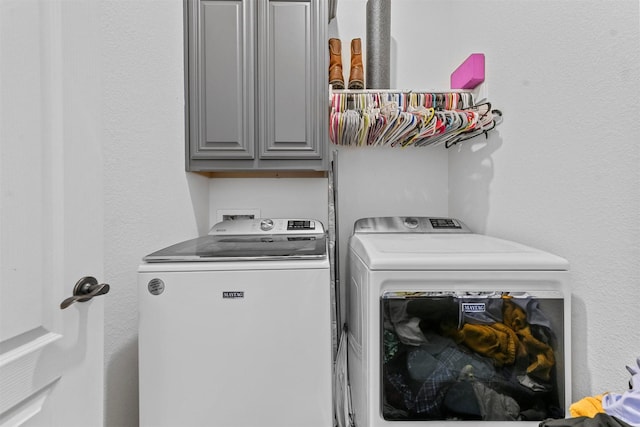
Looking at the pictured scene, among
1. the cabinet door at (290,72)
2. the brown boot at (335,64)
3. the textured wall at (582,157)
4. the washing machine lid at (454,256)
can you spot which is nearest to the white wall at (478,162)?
the textured wall at (582,157)

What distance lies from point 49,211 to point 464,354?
1.21m

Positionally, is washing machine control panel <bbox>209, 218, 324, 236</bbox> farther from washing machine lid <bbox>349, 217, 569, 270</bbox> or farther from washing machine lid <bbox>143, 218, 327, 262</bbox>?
washing machine lid <bbox>349, 217, 569, 270</bbox>

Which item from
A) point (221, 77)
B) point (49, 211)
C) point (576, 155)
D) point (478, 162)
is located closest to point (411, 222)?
point (478, 162)

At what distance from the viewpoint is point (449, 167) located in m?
1.92

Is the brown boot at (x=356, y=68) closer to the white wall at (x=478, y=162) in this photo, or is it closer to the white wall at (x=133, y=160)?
the white wall at (x=478, y=162)

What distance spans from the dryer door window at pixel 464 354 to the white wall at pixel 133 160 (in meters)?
0.96

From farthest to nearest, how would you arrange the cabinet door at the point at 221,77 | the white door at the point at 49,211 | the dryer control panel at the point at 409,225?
the dryer control panel at the point at 409,225 < the cabinet door at the point at 221,77 < the white door at the point at 49,211

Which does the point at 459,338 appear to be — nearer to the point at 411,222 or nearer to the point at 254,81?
the point at 411,222

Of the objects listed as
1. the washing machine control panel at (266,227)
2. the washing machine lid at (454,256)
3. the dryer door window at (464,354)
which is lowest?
the dryer door window at (464,354)

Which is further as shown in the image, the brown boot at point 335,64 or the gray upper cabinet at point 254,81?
the brown boot at point 335,64

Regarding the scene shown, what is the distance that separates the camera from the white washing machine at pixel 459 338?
0.96 m

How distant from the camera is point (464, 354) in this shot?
99 centimetres

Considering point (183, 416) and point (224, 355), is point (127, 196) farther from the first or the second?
point (183, 416)

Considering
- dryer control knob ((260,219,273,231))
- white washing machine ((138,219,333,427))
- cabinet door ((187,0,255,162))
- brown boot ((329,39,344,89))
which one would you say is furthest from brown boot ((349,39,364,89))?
white washing machine ((138,219,333,427))
